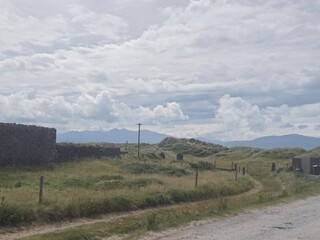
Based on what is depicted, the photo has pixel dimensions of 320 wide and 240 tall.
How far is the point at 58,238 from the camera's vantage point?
1476 centimetres

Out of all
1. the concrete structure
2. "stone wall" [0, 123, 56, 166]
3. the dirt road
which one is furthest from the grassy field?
the concrete structure

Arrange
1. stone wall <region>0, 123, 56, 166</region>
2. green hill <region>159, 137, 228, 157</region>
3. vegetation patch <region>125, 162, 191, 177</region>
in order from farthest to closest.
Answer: green hill <region>159, 137, 228, 157</region>
vegetation patch <region>125, 162, 191, 177</region>
stone wall <region>0, 123, 56, 166</region>

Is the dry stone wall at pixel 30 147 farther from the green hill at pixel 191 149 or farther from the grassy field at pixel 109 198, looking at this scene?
the green hill at pixel 191 149

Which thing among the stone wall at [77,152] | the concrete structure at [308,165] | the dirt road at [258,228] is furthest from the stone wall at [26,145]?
the concrete structure at [308,165]

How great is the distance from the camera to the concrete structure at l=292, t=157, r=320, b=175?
168 feet

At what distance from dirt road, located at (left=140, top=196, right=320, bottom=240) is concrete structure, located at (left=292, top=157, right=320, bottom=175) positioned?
99.8 feet

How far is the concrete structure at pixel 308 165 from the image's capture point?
51.3m

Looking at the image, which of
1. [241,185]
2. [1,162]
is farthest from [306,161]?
[1,162]

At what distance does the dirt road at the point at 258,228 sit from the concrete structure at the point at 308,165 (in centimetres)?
3043

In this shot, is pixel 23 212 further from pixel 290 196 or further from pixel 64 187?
pixel 290 196

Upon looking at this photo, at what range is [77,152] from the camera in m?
47.9

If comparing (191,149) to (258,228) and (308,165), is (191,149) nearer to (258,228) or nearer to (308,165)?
(308,165)

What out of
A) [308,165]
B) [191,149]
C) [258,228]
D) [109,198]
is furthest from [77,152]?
[191,149]

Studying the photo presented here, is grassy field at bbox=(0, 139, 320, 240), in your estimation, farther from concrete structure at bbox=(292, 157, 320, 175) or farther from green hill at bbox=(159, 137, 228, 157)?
green hill at bbox=(159, 137, 228, 157)
